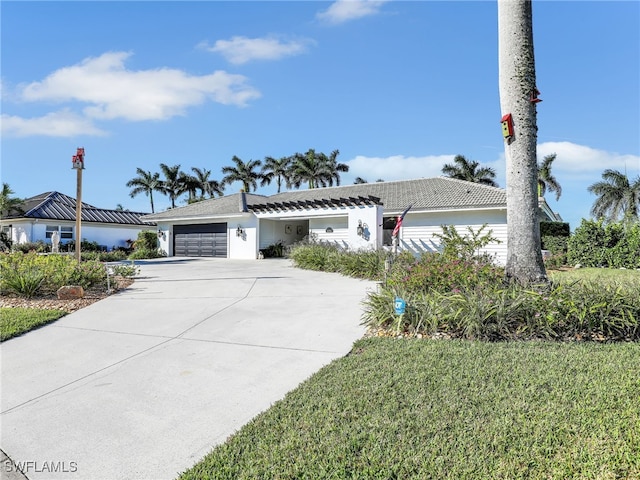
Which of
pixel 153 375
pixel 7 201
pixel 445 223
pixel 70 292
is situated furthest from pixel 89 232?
pixel 153 375

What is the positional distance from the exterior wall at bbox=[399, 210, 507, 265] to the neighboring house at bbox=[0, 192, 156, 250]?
20426 mm

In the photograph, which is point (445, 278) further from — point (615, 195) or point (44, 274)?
point (615, 195)

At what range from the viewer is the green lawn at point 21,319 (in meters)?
6.05

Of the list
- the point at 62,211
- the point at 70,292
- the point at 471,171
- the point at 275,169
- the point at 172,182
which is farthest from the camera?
the point at 172,182

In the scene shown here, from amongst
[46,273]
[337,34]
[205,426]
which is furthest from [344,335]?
[337,34]

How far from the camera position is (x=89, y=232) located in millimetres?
28875

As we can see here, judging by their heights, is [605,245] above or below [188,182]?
below

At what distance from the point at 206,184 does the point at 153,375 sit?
1696 inches

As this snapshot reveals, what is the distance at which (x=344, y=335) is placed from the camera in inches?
220

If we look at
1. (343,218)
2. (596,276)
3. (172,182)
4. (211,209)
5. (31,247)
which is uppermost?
(172,182)

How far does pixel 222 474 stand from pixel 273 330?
3.53 meters

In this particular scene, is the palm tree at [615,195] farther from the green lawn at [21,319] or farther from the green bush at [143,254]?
the green lawn at [21,319]

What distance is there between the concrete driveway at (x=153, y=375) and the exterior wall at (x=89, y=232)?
78.3 ft

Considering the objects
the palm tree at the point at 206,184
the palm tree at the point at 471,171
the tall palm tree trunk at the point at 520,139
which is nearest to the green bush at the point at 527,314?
the tall palm tree trunk at the point at 520,139
